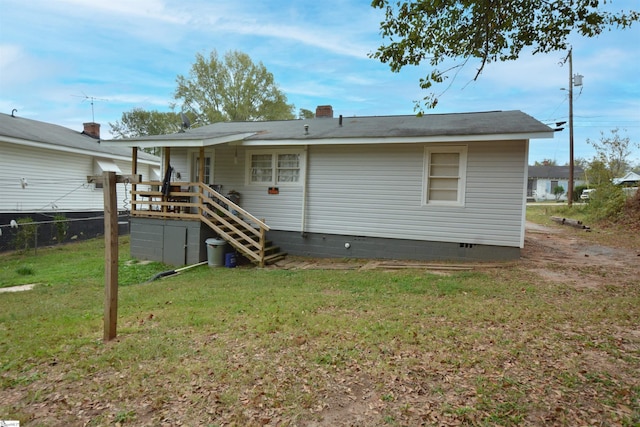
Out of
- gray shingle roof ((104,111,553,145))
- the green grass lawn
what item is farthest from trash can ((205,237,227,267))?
the green grass lawn

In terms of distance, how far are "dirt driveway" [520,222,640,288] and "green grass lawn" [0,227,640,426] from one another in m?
0.76

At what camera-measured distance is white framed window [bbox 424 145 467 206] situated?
8.85m

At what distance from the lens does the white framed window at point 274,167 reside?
412 inches

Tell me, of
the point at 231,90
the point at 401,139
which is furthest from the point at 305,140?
the point at 231,90

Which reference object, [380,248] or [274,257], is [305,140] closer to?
[274,257]

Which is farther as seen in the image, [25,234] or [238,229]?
[25,234]

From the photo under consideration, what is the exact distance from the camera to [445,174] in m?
9.06

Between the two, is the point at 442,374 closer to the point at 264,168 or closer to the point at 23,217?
the point at 264,168

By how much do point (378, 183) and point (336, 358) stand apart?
21.6 ft

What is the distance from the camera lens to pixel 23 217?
13.4 metres

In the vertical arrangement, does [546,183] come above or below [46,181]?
above

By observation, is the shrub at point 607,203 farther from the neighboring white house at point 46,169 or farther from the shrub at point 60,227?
the shrub at point 60,227

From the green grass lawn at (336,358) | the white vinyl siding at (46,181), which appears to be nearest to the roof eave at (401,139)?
the green grass lawn at (336,358)

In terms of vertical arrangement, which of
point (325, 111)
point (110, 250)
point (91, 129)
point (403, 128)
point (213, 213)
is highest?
point (325, 111)
